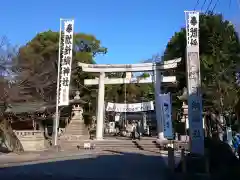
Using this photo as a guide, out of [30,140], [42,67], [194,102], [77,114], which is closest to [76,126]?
[77,114]

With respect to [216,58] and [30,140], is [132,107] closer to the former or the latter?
[30,140]

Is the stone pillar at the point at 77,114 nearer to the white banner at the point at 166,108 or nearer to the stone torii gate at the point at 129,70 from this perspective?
the stone torii gate at the point at 129,70

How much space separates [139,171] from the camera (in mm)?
14086

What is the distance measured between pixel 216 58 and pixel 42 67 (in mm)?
18690

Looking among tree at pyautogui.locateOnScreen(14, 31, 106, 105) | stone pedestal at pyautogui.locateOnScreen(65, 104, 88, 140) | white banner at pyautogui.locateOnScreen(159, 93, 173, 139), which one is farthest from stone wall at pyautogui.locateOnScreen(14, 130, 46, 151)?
white banner at pyautogui.locateOnScreen(159, 93, 173, 139)

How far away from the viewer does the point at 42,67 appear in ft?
126

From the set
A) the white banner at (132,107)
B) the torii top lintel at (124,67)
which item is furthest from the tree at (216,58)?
the white banner at (132,107)

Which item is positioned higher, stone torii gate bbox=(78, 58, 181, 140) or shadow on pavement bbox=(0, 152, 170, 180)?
stone torii gate bbox=(78, 58, 181, 140)

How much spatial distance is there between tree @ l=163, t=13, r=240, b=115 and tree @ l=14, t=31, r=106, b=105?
11.8m

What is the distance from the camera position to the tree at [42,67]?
3484cm

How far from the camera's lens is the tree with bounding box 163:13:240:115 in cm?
2950

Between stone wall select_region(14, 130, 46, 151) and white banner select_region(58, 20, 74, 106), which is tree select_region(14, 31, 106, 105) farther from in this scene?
stone wall select_region(14, 130, 46, 151)

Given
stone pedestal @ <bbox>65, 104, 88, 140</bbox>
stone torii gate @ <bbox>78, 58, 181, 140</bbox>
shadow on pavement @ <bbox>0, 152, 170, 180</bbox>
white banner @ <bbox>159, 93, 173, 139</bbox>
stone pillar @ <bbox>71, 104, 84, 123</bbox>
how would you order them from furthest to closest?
stone pillar @ <bbox>71, 104, 84, 123</bbox> < stone pedestal @ <bbox>65, 104, 88, 140</bbox> < stone torii gate @ <bbox>78, 58, 181, 140</bbox> < white banner @ <bbox>159, 93, 173, 139</bbox> < shadow on pavement @ <bbox>0, 152, 170, 180</bbox>

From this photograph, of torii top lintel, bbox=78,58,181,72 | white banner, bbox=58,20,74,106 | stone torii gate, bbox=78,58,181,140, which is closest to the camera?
white banner, bbox=58,20,74,106
